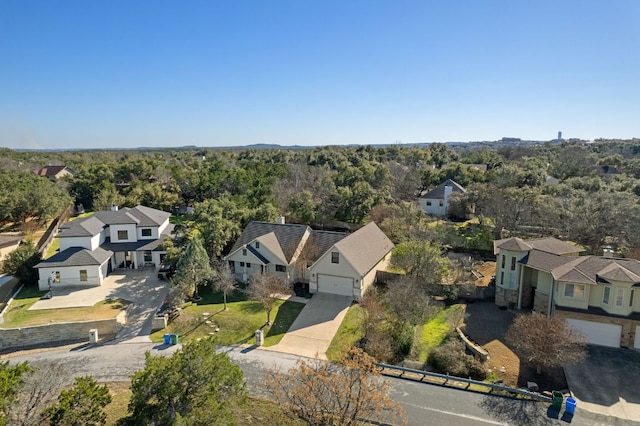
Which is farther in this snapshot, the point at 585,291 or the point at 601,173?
the point at 601,173

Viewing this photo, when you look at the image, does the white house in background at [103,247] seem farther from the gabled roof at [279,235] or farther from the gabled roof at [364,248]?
the gabled roof at [364,248]

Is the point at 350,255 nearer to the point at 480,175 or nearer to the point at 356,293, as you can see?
the point at 356,293

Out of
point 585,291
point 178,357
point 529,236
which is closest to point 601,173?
point 529,236

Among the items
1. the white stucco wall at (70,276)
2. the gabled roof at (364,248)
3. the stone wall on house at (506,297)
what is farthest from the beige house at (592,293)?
the white stucco wall at (70,276)

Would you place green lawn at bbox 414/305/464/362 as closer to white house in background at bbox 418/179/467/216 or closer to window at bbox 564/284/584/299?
window at bbox 564/284/584/299

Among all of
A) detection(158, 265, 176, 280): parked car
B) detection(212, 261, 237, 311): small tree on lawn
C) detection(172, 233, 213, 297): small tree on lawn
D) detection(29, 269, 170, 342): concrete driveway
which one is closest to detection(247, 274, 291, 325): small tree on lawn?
detection(212, 261, 237, 311): small tree on lawn

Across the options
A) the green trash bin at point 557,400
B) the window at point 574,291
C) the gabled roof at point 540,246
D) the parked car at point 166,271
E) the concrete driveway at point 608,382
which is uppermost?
the gabled roof at point 540,246

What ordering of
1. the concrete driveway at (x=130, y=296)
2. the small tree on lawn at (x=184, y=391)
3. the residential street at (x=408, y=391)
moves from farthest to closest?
1. the concrete driveway at (x=130, y=296)
2. the residential street at (x=408, y=391)
3. the small tree on lawn at (x=184, y=391)
